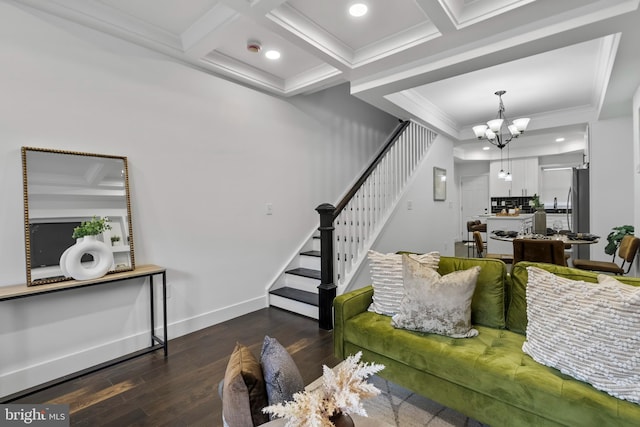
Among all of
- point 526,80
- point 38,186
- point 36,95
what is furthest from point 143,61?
point 526,80

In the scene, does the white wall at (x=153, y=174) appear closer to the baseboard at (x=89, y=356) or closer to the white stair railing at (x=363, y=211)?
the baseboard at (x=89, y=356)

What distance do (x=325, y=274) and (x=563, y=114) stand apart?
501 centimetres

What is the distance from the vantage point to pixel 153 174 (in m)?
2.77

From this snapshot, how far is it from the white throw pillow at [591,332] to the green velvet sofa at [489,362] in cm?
6

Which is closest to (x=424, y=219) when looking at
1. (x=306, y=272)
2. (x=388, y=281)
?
(x=306, y=272)

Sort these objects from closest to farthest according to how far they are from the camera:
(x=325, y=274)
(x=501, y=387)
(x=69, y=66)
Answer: (x=501, y=387) < (x=69, y=66) < (x=325, y=274)

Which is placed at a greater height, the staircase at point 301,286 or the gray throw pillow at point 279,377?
the gray throw pillow at point 279,377

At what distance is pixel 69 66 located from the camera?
7.59 feet

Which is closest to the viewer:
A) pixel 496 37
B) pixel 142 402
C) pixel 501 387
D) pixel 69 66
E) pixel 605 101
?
pixel 501 387

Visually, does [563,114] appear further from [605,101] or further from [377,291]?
[377,291]

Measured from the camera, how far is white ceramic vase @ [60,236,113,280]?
7.04ft

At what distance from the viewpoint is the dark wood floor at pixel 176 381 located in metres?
1.83

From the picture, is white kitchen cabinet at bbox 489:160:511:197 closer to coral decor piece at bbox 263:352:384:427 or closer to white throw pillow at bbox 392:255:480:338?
white throw pillow at bbox 392:255:480:338

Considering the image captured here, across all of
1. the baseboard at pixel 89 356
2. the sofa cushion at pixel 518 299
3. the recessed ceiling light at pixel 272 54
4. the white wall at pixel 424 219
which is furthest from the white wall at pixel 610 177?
the baseboard at pixel 89 356
